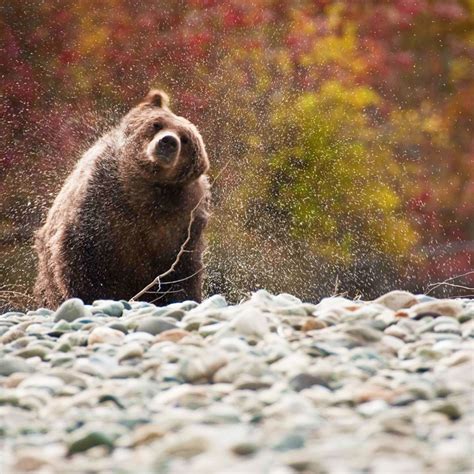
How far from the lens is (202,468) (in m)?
1.87

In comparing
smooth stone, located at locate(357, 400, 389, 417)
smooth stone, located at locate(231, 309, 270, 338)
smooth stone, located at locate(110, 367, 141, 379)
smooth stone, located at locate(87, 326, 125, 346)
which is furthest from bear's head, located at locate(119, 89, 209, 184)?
smooth stone, located at locate(357, 400, 389, 417)

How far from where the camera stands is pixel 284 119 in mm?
8750

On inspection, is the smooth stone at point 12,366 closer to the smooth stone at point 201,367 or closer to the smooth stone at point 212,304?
the smooth stone at point 201,367

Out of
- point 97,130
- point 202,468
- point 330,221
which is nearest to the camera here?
point 202,468

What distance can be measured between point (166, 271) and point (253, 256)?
97.6 inches

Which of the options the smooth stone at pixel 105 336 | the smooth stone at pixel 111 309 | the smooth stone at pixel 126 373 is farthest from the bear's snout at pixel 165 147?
the smooth stone at pixel 126 373

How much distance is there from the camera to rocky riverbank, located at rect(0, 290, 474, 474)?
1.99m

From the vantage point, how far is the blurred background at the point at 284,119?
7957mm

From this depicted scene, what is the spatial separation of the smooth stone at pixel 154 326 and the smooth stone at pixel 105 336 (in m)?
0.07

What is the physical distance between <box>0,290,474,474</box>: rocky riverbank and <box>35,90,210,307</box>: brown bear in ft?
5.87

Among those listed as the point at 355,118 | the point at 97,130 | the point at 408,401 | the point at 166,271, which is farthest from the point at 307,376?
the point at 355,118

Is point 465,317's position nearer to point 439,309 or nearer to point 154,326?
point 439,309

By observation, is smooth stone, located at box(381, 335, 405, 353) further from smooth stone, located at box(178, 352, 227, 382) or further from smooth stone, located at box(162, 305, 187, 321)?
smooth stone, located at box(162, 305, 187, 321)

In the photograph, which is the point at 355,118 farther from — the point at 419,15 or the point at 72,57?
the point at 72,57
